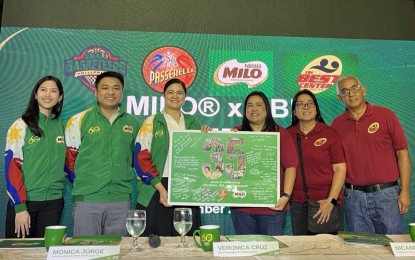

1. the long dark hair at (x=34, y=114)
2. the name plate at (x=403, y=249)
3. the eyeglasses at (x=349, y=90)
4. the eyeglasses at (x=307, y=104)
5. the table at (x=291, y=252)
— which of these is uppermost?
the eyeglasses at (x=349, y=90)

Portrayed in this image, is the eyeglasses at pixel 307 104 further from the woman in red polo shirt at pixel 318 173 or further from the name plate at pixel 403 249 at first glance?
the name plate at pixel 403 249

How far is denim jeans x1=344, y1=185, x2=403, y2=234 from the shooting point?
10.4 feet

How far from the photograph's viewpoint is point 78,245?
1.60m

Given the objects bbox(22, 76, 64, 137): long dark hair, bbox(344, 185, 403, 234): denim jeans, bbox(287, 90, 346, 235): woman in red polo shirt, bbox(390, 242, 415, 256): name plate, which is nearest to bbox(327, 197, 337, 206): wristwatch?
bbox(287, 90, 346, 235): woman in red polo shirt

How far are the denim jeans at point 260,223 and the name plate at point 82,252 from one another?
169 cm

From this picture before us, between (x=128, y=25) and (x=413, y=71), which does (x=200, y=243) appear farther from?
Answer: (x=413, y=71)

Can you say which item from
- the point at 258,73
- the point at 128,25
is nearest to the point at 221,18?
the point at 258,73

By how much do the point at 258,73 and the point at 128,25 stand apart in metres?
1.41

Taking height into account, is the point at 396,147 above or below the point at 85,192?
above

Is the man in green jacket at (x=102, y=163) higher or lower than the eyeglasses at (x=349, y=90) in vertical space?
lower

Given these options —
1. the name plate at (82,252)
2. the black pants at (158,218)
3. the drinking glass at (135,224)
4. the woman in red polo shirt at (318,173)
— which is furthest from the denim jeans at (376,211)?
the name plate at (82,252)

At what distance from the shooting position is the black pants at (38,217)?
3027 mm

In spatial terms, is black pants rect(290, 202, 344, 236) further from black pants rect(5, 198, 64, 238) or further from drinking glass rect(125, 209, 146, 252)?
black pants rect(5, 198, 64, 238)

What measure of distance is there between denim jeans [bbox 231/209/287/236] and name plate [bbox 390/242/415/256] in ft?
4.72
